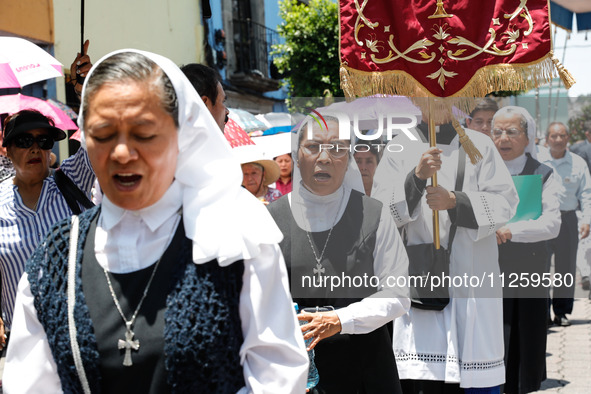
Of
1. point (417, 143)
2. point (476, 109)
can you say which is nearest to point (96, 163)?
point (417, 143)

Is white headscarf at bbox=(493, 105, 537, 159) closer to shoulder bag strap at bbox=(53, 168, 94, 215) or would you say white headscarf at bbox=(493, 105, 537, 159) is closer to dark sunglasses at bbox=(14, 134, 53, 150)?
shoulder bag strap at bbox=(53, 168, 94, 215)

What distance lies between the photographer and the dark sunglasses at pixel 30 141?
4.68m

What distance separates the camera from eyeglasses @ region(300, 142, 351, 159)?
13.4ft

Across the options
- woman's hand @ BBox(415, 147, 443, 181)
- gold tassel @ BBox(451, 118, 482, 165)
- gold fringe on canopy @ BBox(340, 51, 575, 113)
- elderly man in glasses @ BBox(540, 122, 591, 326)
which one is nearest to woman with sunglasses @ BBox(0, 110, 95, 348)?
gold fringe on canopy @ BBox(340, 51, 575, 113)

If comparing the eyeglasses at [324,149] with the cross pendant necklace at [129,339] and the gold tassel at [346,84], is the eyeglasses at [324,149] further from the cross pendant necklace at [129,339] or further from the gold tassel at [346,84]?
the cross pendant necklace at [129,339]

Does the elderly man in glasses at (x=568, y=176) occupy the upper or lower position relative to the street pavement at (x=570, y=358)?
upper

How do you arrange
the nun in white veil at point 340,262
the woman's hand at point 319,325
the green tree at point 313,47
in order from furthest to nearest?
the green tree at point 313,47
the nun in white veil at point 340,262
the woman's hand at point 319,325

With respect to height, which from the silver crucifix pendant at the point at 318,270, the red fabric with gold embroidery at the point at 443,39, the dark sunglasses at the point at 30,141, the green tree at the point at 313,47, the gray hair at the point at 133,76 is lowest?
the silver crucifix pendant at the point at 318,270

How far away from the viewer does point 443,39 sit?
4727 millimetres

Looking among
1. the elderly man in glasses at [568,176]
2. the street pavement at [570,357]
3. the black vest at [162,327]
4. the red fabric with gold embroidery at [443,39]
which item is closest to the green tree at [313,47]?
the street pavement at [570,357]

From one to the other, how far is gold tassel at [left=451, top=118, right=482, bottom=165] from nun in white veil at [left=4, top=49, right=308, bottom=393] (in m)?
2.67

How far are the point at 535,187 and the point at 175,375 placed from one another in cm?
326

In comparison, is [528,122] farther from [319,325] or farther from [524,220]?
[319,325]

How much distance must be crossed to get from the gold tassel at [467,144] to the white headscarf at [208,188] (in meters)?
2.67
